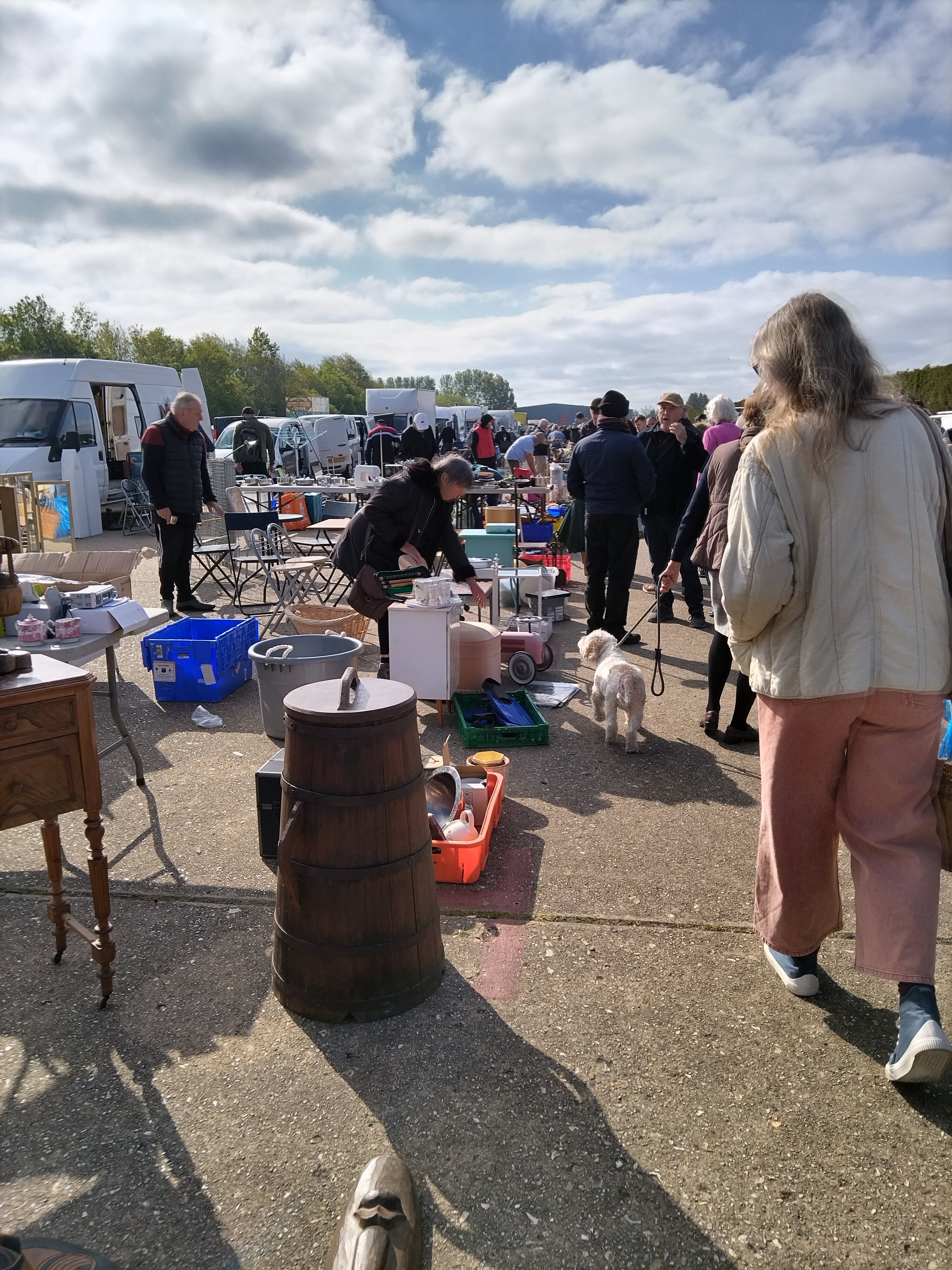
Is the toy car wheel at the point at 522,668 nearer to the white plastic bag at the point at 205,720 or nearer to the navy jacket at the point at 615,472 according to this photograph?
the navy jacket at the point at 615,472

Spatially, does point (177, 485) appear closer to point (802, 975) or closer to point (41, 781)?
point (41, 781)

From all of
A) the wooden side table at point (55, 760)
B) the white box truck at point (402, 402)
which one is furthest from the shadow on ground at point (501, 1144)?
the white box truck at point (402, 402)

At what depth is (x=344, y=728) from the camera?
98.0 inches

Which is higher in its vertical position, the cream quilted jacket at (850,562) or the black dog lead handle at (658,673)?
the cream quilted jacket at (850,562)

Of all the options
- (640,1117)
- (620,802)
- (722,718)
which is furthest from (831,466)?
(722,718)

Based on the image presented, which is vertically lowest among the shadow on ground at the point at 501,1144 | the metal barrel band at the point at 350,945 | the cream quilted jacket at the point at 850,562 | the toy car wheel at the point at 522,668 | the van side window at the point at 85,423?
the shadow on ground at the point at 501,1144

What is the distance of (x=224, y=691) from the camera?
6062mm

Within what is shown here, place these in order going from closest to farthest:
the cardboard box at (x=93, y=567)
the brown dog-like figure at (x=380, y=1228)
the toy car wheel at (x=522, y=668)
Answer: the brown dog-like figure at (x=380, y=1228) < the cardboard box at (x=93, y=567) < the toy car wheel at (x=522, y=668)

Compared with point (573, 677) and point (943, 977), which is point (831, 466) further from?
point (573, 677)

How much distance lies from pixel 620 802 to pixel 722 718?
5.15 ft

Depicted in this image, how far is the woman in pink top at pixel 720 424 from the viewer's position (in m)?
6.99

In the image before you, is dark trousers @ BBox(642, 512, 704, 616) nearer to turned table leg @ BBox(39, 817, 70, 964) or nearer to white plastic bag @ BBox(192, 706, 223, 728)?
white plastic bag @ BBox(192, 706, 223, 728)

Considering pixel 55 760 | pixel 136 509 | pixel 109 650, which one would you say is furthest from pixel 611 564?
pixel 136 509

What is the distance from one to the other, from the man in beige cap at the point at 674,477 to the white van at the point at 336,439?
56.3 ft
